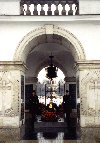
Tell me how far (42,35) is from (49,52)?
260 inches

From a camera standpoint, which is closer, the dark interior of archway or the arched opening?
the arched opening

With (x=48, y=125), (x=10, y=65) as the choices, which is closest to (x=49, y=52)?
(x=48, y=125)

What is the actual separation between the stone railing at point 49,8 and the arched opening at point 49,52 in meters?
0.52

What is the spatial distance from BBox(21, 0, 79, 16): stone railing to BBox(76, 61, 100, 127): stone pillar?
71.1 inches

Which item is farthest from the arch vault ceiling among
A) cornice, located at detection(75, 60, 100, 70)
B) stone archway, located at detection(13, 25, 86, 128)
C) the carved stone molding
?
cornice, located at detection(75, 60, 100, 70)

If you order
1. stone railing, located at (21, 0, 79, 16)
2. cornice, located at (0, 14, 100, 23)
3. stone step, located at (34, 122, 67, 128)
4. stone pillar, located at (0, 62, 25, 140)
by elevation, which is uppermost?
stone railing, located at (21, 0, 79, 16)

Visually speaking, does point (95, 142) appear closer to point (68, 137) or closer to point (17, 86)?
point (68, 137)

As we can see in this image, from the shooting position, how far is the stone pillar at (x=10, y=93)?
11.1 m

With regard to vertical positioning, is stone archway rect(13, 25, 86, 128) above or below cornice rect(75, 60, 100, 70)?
above

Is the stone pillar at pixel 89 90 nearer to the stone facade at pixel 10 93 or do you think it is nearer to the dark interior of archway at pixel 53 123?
the dark interior of archway at pixel 53 123

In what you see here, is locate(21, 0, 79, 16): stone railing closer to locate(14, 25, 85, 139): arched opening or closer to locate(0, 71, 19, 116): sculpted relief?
locate(14, 25, 85, 139): arched opening

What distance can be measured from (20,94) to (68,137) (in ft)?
7.37

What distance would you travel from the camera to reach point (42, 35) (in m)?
11.6

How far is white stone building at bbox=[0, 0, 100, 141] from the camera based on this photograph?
1110cm
